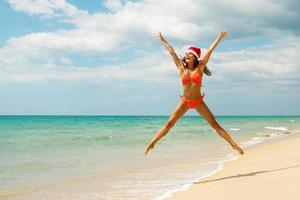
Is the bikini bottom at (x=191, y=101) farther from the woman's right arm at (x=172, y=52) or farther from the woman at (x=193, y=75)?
the woman's right arm at (x=172, y=52)

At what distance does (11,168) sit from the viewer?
1330 centimetres

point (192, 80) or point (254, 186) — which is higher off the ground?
point (192, 80)

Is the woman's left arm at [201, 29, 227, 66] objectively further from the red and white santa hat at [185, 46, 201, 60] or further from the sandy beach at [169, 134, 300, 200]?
the sandy beach at [169, 134, 300, 200]

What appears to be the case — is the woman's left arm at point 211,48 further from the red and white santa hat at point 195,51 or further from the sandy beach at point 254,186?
the sandy beach at point 254,186

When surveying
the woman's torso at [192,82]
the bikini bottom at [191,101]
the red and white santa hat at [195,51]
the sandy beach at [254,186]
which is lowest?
the sandy beach at [254,186]

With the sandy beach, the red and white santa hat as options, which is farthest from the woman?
the sandy beach

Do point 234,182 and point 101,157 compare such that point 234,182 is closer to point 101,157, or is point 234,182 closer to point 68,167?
point 68,167

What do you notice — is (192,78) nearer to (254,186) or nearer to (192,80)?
(192,80)

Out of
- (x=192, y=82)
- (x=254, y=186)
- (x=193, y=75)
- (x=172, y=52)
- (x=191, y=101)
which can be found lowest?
(x=254, y=186)

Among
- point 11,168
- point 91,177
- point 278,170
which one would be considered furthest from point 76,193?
point 11,168

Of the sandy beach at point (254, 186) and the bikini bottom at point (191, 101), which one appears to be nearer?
the sandy beach at point (254, 186)

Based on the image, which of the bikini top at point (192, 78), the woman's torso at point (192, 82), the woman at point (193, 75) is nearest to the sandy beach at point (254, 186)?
the woman at point (193, 75)

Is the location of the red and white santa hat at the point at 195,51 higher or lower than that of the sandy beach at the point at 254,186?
higher

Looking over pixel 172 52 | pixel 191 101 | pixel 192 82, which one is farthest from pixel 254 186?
pixel 172 52
